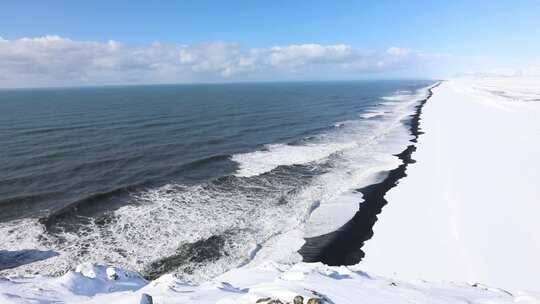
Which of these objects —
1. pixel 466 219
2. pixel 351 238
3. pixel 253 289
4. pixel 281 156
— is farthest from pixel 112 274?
pixel 281 156

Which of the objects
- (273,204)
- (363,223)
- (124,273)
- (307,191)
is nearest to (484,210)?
(363,223)

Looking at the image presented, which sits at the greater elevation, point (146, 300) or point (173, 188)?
point (146, 300)

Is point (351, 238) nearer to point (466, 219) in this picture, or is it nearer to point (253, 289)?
point (466, 219)

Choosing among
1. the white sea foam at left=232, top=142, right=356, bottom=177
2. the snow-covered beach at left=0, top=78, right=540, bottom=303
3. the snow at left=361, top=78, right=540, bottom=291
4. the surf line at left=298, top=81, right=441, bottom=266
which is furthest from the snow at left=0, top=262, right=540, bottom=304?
the white sea foam at left=232, top=142, right=356, bottom=177

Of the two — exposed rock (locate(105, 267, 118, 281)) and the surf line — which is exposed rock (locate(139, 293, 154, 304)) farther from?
the surf line

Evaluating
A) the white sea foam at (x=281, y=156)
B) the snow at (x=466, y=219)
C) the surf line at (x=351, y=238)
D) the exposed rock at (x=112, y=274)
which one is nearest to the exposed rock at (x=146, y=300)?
the exposed rock at (x=112, y=274)

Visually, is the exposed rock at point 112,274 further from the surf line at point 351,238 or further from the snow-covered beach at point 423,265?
the surf line at point 351,238
